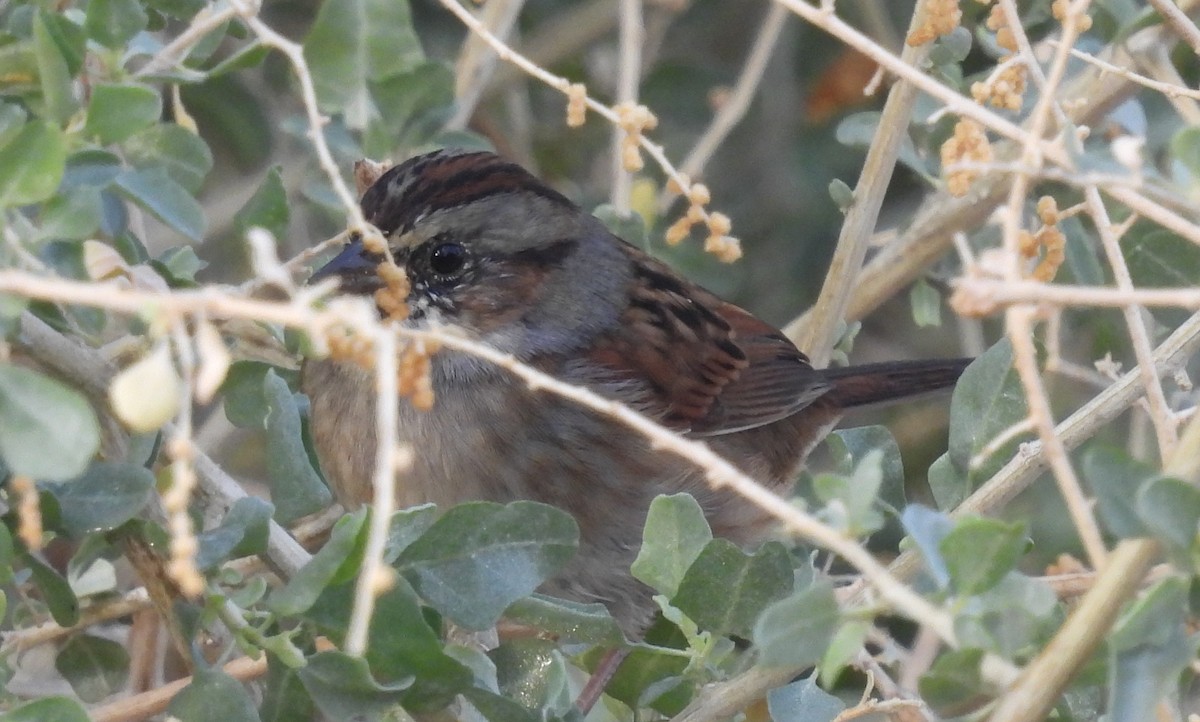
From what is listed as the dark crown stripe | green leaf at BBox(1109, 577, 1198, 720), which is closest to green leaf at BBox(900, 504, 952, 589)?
green leaf at BBox(1109, 577, 1198, 720)

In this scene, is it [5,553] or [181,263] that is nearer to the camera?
[5,553]

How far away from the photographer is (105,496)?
1444 mm

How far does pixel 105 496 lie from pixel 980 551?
772mm

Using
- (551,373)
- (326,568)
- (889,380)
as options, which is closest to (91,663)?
(326,568)

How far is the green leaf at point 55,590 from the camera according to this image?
153 centimetres

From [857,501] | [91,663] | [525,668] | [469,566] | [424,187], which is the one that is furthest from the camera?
[424,187]

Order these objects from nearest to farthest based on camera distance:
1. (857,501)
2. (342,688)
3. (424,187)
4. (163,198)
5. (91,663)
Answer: (857,501) < (342,688) < (163,198) < (91,663) < (424,187)

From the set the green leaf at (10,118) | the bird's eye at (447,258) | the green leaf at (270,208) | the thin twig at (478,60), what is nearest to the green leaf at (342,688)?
the green leaf at (10,118)

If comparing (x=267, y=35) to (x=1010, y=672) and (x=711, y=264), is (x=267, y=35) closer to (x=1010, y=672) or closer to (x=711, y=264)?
(x=1010, y=672)

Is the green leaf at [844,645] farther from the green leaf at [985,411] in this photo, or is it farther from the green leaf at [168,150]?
the green leaf at [168,150]

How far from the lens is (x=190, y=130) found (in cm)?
171

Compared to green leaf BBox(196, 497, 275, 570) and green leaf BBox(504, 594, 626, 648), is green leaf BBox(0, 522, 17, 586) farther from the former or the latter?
green leaf BBox(504, 594, 626, 648)

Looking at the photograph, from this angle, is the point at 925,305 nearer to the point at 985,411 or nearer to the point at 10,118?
the point at 985,411

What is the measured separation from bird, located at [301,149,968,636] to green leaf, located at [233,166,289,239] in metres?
0.25
